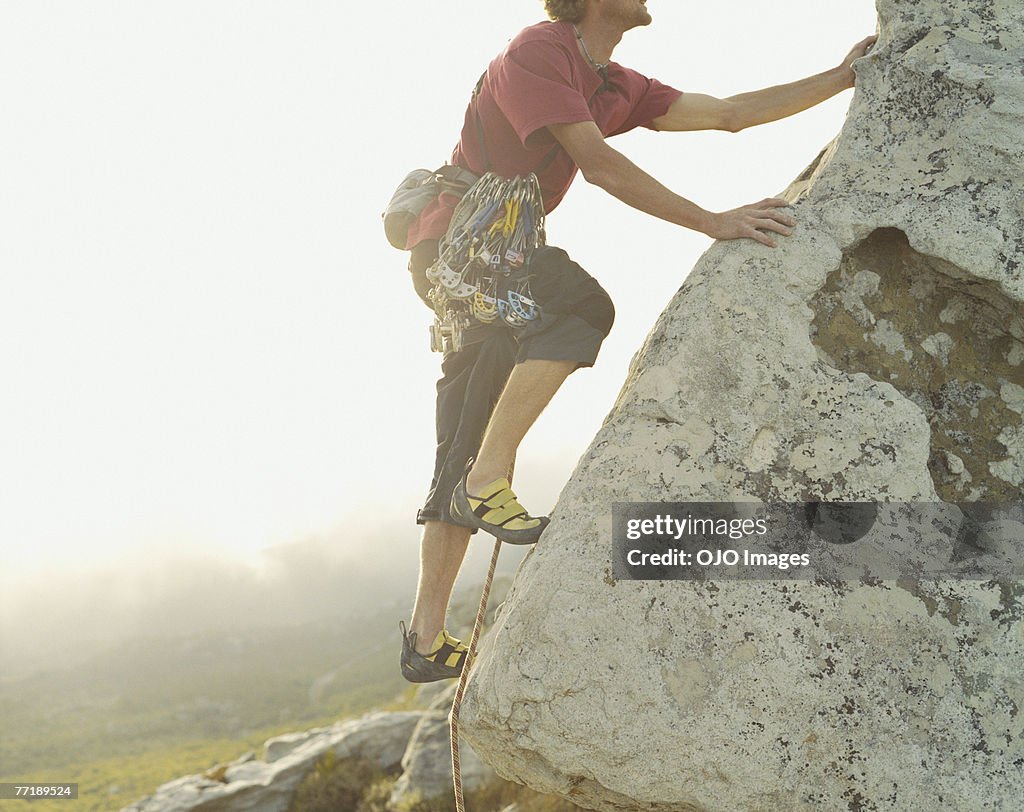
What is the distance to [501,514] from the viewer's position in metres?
3.55

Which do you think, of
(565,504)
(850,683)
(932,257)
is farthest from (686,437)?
(932,257)

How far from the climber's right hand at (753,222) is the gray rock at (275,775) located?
384 inches

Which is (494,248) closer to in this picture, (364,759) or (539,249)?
(539,249)

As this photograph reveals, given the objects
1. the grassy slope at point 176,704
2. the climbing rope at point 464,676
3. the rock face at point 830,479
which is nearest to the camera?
the rock face at point 830,479

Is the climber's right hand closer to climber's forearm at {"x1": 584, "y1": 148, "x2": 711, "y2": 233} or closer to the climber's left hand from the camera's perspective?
climber's forearm at {"x1": 584, "y1": 148, "x2": 711, "y2": 233}

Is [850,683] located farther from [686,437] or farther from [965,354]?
[965,354]

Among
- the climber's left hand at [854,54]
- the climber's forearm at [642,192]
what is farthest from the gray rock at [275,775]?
the climber's left hand at [854,54]

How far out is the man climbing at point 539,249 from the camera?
11.6 ft

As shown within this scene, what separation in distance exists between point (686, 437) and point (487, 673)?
1260mm

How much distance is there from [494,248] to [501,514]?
1273mm

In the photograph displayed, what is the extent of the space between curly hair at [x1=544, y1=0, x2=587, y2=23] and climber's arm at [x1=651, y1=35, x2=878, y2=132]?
90cm

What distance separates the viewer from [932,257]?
3346mm

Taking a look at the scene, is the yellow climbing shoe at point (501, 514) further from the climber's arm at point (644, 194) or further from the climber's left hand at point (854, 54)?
the climber's left hand at point (854, 54)

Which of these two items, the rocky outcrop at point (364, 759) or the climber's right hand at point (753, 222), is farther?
the rocky outcrop at point (364, 759)
